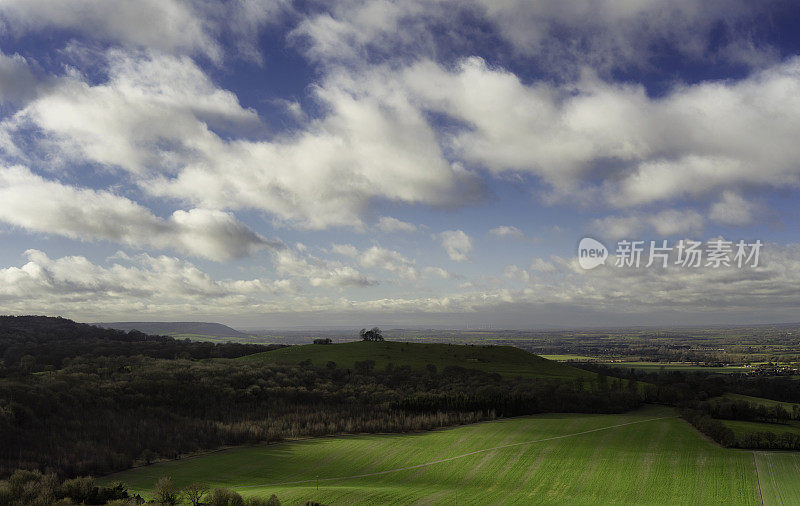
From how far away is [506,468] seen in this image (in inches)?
3022

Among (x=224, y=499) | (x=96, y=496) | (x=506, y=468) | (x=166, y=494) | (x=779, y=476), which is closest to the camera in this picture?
(x=224, y=499)

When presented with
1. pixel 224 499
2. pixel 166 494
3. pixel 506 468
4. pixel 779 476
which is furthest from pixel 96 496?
pixel 779 476

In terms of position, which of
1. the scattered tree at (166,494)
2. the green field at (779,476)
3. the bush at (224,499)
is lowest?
the green field at (779,476)

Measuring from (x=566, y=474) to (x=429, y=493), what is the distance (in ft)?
76.5

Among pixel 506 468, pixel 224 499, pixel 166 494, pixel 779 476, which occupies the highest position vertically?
pixel 224 499

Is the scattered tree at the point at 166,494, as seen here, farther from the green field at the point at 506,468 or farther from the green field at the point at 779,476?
the green field at the point at 779,476

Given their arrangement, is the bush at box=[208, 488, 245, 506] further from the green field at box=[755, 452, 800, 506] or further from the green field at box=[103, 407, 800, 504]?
the green field at box=[755, 452, 800, 506]

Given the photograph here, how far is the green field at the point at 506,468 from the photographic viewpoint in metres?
61.6

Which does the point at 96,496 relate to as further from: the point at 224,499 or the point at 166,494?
the point at 224,499

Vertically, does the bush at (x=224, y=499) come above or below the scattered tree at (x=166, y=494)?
above

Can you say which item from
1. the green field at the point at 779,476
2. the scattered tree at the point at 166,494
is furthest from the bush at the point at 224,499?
the green field at the point at 779,476

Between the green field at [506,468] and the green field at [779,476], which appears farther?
the green field at [506,468]

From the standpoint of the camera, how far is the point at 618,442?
3610 inches

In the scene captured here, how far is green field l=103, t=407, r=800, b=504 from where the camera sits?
202 ft
